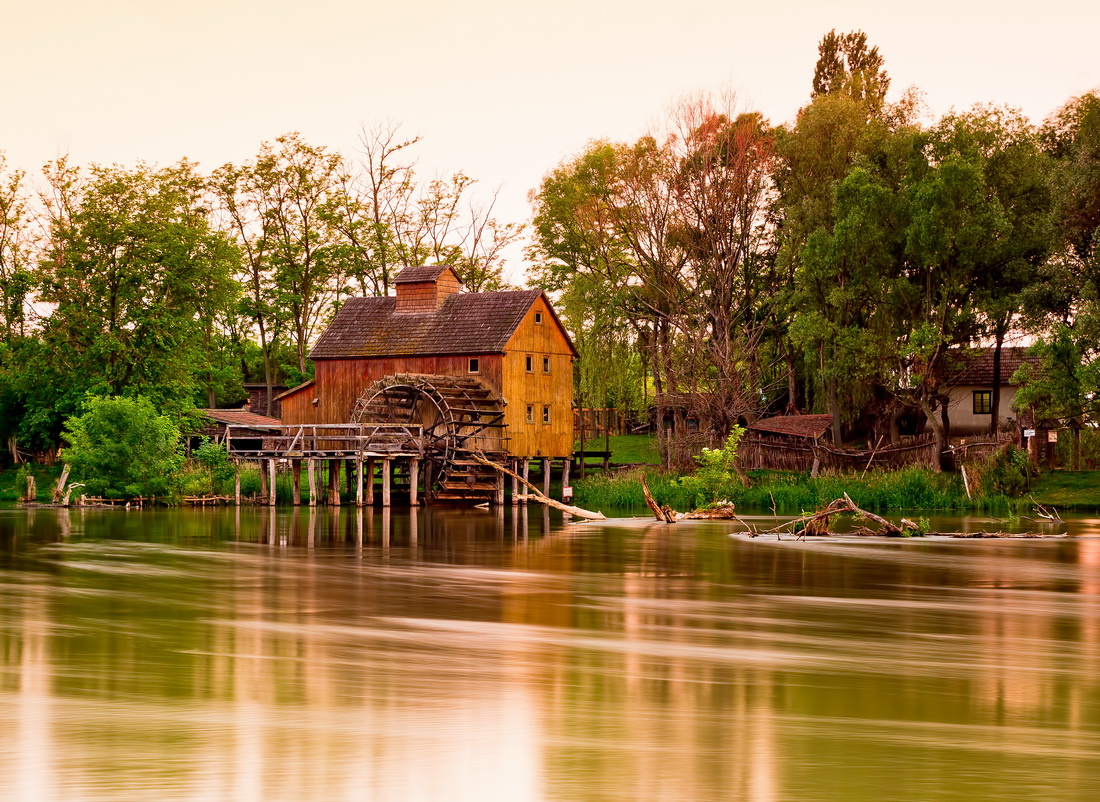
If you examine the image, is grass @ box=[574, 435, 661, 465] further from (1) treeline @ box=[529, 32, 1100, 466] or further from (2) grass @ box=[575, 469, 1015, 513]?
(2) grass @ box=[575, 469, 1015, 513]

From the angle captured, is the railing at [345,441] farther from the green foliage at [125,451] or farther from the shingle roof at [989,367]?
the shingle roof at [989,367]

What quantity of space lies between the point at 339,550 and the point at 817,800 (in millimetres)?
23617

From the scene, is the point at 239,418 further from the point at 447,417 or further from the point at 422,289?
the point at 447,417

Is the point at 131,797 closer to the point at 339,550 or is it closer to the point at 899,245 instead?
the point at 339,550

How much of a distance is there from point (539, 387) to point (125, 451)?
16.9m

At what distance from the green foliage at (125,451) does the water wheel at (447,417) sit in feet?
24.9

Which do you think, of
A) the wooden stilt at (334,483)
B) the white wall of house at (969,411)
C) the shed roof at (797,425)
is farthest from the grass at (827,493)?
the white wall of house at (969,411)

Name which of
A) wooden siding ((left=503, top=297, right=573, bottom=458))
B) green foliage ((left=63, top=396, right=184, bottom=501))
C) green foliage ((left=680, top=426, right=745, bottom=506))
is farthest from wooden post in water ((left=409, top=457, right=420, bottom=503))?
green foliage ((left=680, top=426, right=745, bottom=506))

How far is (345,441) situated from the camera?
183ft

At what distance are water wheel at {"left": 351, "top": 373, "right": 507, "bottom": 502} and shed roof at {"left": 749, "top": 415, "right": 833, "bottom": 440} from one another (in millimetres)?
12501

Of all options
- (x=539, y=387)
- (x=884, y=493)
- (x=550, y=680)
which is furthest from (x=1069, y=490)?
(x=550, y=680)

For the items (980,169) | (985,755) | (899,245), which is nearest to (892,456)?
(899,245)

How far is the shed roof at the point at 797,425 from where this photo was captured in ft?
195

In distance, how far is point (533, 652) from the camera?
16.3m
